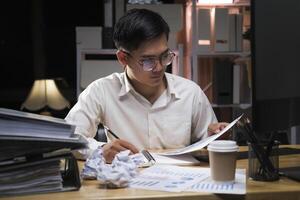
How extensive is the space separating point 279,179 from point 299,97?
20 cm

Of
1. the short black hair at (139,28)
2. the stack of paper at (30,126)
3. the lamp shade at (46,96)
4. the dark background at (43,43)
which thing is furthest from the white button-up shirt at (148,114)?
the dark background at (43,43)

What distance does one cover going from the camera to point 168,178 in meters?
1.04

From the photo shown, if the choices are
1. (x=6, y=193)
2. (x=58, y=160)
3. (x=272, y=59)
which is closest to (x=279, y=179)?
(x=272, y=59)

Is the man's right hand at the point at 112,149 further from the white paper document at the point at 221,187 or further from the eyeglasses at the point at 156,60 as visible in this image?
the eyeglasses at the point at 156,60

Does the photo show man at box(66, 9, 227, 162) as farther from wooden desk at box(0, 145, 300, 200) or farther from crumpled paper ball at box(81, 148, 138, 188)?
wooden desk at box(0, 145, 300, 200)

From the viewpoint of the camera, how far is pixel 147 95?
6.06ft

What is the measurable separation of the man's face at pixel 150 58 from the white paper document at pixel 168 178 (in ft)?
1.72

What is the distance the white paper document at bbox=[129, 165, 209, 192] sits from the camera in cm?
96

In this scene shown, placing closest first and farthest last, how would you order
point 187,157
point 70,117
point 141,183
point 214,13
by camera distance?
point 141,183 → point 187,157 → point 70,117 → point 214,13

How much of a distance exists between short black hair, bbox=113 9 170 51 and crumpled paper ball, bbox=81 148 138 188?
658 mm

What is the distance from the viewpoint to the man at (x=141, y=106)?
1.71m

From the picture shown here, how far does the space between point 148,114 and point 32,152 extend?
894 mm

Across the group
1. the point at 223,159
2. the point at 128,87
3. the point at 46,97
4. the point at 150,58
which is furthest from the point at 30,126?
the point at 46,97

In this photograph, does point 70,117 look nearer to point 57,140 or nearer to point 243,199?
point 57,140
